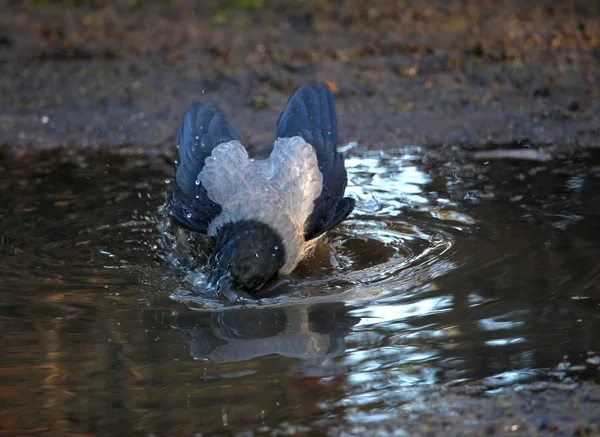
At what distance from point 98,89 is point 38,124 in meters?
0.72

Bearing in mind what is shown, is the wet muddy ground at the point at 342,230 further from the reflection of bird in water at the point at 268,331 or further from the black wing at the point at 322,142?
the black wing at the point at 322,142

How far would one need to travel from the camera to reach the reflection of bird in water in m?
3.61

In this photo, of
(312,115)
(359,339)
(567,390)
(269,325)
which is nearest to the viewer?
(567,390)

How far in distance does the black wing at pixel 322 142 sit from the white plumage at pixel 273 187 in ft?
0.18

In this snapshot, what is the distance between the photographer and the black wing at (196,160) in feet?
16.5

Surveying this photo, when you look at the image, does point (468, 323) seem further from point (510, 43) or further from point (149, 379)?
point (510, 43)

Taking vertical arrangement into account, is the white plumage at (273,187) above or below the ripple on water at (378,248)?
above

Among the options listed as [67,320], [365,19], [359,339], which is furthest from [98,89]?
[359,339]

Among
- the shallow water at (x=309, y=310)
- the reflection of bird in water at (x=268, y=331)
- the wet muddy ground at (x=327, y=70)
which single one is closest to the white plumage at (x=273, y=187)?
the shallow water at (x=309, y=310)

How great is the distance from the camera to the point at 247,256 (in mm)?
4352

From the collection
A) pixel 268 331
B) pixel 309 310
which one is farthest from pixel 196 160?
pixel 268 331

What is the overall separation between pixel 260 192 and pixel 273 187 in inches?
4.0

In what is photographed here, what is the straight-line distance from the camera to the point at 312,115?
5.71 meters

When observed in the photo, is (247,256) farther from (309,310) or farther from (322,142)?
(322,142)
